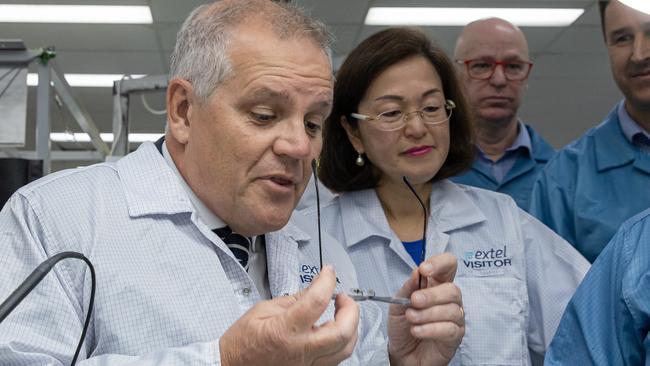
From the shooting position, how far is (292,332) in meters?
0.85

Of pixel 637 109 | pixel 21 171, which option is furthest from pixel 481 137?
pixel 21 171

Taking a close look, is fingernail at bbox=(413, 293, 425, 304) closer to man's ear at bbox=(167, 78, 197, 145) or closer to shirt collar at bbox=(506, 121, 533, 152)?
man's ear at bbox=(167, 78, 197, 145)

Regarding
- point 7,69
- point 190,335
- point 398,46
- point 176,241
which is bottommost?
point 190,335

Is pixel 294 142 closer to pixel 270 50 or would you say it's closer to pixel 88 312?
pixel 270 50

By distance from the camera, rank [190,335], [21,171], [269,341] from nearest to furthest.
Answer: [269,341]
[190,335]
[21,171]

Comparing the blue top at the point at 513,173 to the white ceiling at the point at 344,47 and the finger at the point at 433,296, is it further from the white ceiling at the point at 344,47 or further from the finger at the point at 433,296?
the white ceiling at the point at 344,47

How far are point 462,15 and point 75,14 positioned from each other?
99.2 inches

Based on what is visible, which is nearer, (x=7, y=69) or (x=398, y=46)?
(x=398, y=46)

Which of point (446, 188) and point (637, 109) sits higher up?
point (637, 109)

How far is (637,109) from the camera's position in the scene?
1773 millimetres

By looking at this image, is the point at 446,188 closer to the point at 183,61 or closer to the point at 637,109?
the point at 637,109

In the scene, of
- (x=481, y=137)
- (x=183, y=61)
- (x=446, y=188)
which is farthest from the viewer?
(x=481, y=137)

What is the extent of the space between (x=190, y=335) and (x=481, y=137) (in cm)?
147

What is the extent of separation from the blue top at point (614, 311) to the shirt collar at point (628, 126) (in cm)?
66
